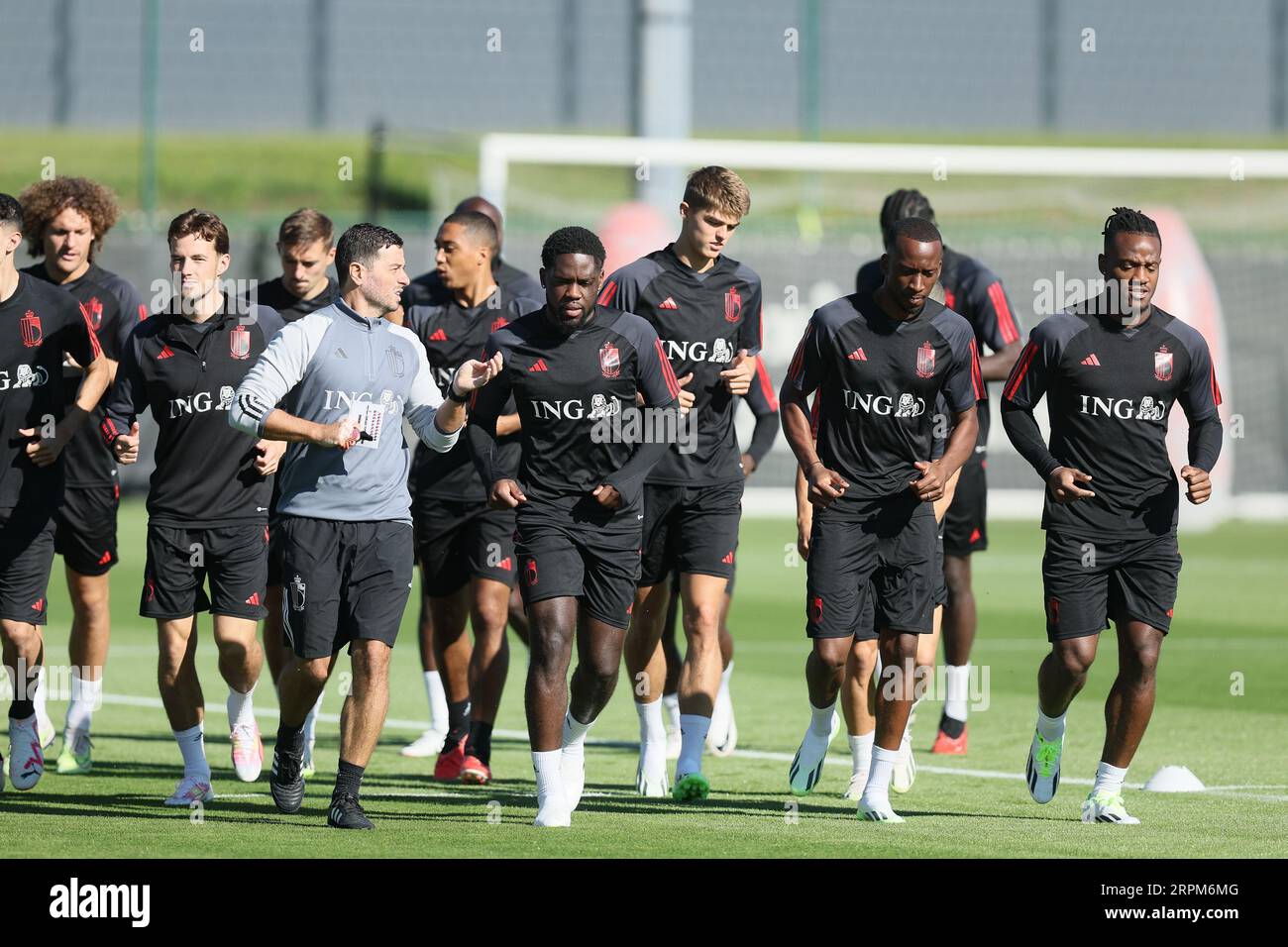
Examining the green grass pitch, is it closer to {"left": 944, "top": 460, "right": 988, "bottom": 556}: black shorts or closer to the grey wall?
{"left": 944, "top": 460, "right": 988, "bottom": 556}: black shorts

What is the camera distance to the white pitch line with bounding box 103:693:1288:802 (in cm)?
891

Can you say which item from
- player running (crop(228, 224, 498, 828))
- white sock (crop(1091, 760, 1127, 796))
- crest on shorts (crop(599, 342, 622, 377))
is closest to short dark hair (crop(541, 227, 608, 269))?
crest on shorts (crop(599, 342, 622, 377))

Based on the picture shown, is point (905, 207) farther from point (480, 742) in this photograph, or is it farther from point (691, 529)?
point (480, 742)

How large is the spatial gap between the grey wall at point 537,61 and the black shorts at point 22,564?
23914mm

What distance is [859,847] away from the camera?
7344 millimetres

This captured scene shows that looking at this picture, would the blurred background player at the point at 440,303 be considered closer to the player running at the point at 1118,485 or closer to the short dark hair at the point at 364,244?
the short dark hair at the point at 364,244

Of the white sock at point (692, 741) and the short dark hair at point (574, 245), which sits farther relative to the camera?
the white sock at point (692, 741)

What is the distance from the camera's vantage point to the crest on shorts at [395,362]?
7945 millimetres

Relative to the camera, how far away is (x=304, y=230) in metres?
9.73

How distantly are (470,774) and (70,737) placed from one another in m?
1.99

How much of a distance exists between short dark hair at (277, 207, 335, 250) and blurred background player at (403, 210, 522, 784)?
56 centimetres

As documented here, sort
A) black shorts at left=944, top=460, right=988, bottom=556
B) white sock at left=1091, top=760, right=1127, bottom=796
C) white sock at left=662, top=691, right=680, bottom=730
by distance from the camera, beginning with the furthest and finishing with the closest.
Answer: black shorts at left=944, top=460, right=988, bottom=556 → white sock at left=662, top=691, right=680, bottom=730 → white sock at left=1091, top=760, right=1127, bottom=796

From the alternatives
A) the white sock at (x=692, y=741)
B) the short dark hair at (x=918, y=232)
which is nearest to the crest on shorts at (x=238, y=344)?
the white sock at (x=692, y=741)

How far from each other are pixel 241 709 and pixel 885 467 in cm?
310
